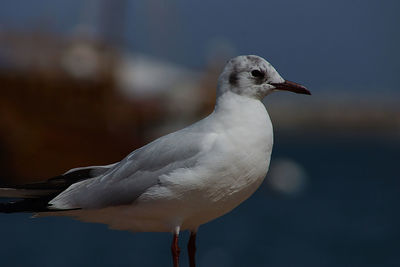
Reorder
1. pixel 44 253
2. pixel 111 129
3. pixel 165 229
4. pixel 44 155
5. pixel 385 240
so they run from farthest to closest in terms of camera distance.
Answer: pixel 111 129 < pixel 44 155 < pixel 385 240 < pixel 44 253 < pixel 165 229

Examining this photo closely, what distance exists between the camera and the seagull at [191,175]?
13.2 ft

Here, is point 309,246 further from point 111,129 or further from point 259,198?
point 259,198

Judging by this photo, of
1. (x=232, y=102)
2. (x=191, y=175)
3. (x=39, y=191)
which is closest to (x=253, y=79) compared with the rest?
(x=232, y=102)

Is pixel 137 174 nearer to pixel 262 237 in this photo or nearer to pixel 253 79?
pixel 253 79

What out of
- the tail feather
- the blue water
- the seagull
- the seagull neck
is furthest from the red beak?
the blue water

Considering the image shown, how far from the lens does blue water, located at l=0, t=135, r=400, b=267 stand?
15.2m

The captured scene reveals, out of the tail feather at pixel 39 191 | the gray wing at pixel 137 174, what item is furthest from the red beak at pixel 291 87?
the tail feather at pixel 39 191

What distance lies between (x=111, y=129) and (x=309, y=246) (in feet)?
24.4

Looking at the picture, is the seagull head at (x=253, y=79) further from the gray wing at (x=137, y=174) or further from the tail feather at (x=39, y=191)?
the tail feather at (x=39, y=191)

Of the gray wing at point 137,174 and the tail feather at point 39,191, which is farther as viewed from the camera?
the tail feather at point 39,191

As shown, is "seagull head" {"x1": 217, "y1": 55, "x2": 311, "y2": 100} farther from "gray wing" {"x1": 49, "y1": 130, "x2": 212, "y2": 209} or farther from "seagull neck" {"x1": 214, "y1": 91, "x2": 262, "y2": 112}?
"gray wing" {"x1": 49, "y1": 130, "x2": 212, "y2": 209}

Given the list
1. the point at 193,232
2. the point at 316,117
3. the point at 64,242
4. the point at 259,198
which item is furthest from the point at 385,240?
the point at 316,117

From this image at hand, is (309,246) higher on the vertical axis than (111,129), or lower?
lower

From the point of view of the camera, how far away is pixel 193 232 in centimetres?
442
